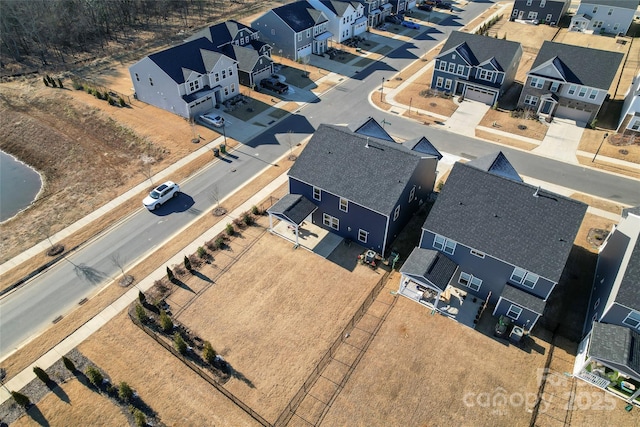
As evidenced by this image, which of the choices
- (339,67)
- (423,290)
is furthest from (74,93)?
(423,290)

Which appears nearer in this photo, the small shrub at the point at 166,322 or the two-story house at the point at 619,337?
the two-story house at the point at 619,337

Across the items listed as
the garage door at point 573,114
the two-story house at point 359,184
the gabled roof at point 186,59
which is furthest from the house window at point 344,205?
the garage door at point 573,114

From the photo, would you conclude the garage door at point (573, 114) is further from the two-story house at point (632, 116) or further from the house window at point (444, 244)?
the house window at point (444, 244)

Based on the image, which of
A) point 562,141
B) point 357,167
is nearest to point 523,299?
point 357,167

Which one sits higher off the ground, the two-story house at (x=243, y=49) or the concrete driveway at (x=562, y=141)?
the two-story house at (x=243, y=49)

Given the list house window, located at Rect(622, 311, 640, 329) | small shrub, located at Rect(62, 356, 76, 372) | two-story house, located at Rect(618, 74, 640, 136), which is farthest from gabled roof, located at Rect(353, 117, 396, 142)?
two-story house, located at Rect(618, 74, 640, 136)

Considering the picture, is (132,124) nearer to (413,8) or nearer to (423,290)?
(423,290)

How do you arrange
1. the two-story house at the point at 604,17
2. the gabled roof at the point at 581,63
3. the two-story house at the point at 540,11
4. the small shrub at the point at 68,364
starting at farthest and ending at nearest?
the two-story house at the point at 540,11 < the two-story house at the point at 604,17 < the gabled roof at the point at 581,63 < the small shrub at the point at 68,364
